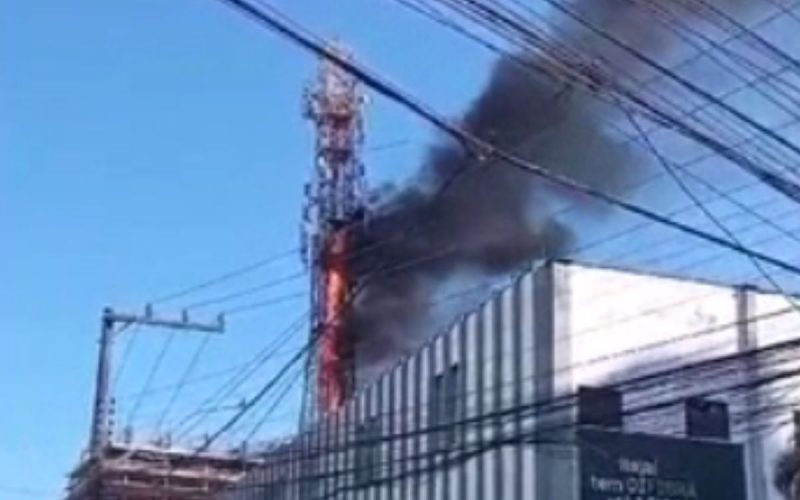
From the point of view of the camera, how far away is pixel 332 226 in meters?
32.1

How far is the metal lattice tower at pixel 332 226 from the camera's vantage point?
1072 inches

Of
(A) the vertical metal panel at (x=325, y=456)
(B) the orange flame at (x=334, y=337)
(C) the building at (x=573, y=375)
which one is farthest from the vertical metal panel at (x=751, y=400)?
(B) the orange flame at (x=334, y=337)

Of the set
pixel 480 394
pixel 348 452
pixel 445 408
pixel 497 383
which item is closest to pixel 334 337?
pixel 348 452

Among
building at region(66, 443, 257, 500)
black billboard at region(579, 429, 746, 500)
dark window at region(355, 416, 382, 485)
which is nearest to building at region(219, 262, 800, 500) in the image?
black billboard at region(579, 429, 746, 500)

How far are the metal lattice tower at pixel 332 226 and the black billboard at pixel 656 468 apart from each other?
19.4 ft

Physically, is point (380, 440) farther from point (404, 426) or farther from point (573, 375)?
point (573, 375)

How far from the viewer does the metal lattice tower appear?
1072 inches

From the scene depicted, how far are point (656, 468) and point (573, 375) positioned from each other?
137cm

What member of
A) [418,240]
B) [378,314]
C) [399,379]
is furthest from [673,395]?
[378,314]

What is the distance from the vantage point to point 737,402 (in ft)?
56.2

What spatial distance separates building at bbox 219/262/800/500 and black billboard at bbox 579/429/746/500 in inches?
5.0

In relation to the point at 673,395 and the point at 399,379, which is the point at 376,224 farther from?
the point at 673,395

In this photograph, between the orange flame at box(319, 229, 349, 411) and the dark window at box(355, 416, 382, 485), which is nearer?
the dark window at box(355, 416, 382, 485)

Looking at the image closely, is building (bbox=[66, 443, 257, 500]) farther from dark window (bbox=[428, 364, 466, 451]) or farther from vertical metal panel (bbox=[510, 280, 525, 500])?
vertical metal panel (bbox=[510, 280, 525, 500])
